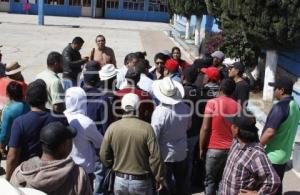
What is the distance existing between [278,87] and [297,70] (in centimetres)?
683

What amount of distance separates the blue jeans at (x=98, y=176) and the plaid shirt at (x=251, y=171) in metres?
1.78

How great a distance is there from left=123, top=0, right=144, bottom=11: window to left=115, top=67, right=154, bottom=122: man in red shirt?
3989cm

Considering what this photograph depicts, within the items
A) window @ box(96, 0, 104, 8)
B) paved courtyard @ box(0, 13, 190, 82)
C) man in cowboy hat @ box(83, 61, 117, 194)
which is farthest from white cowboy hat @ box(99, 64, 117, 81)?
window @ box(96, 0, 104, 8)

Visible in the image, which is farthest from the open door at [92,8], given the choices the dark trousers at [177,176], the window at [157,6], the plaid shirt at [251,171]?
the plaid shirt at [251,171]

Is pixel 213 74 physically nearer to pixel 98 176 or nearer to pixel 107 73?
pixel 107 73

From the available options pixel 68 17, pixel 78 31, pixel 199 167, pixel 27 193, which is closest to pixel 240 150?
pixel 27 193

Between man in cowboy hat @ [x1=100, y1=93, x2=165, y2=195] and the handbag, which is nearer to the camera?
man in cowboy hat @ [x1=100, y1=93, x2=165, y2=195]

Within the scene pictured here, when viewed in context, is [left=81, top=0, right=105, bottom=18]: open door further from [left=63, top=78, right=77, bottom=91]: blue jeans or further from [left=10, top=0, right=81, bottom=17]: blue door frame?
[left=63, top=78, right=77, bottom=91]: blue jeans

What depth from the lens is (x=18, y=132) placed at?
409cm

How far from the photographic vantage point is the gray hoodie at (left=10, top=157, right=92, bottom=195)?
3.13m

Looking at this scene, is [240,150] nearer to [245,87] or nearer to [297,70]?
[245,87]

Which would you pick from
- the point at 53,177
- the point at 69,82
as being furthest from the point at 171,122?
the point at 69,82

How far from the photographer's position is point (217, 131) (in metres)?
5.35

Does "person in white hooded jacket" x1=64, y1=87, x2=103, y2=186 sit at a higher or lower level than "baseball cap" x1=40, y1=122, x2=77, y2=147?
lower
